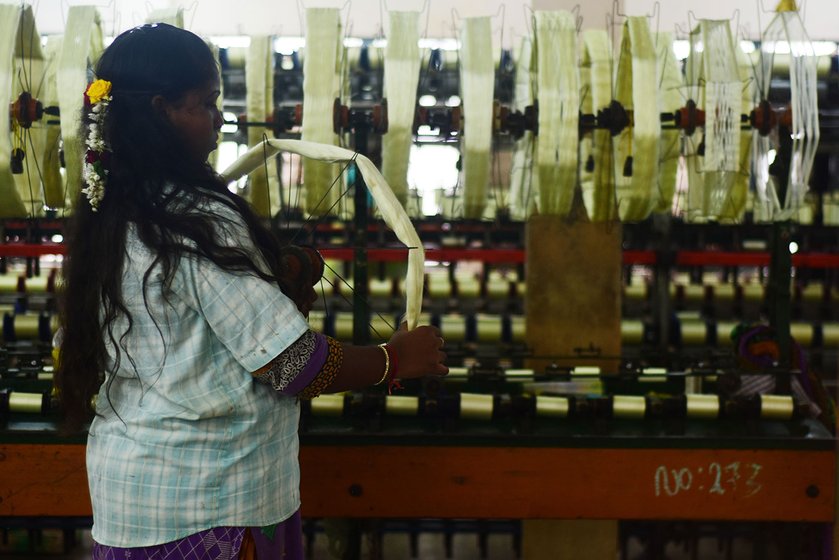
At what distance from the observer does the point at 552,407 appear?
7.24 feet

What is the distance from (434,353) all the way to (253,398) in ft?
0.99

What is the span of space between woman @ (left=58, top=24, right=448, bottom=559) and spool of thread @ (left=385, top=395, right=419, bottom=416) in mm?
841

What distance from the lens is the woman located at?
4.11ft

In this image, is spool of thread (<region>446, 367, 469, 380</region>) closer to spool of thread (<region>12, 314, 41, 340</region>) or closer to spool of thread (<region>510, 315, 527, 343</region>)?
spool of thread (<region>510, 315, 527, 343</region>)

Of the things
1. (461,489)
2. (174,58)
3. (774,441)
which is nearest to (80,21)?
(174,58)

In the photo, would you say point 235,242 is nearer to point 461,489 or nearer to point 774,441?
point 461,489

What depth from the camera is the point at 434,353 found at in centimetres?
144

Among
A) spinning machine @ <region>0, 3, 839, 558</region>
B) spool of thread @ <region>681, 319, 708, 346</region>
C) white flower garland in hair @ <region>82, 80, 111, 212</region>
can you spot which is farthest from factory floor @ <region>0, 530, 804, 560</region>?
white flower garland in hair @ <region>82, 80, 111, 212</region>

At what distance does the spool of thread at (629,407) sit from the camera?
2199 mm

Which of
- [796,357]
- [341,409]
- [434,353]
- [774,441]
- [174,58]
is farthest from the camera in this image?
[796,357]

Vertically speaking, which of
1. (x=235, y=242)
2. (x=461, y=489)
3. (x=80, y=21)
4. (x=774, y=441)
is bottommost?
(x=461, y=489)

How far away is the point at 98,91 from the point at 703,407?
1.62m

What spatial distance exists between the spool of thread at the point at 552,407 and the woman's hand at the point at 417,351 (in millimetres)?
822

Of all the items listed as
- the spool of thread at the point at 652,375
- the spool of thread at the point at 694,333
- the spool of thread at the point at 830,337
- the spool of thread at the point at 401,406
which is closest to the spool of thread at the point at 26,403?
the spool of thread at the point at 401,406
